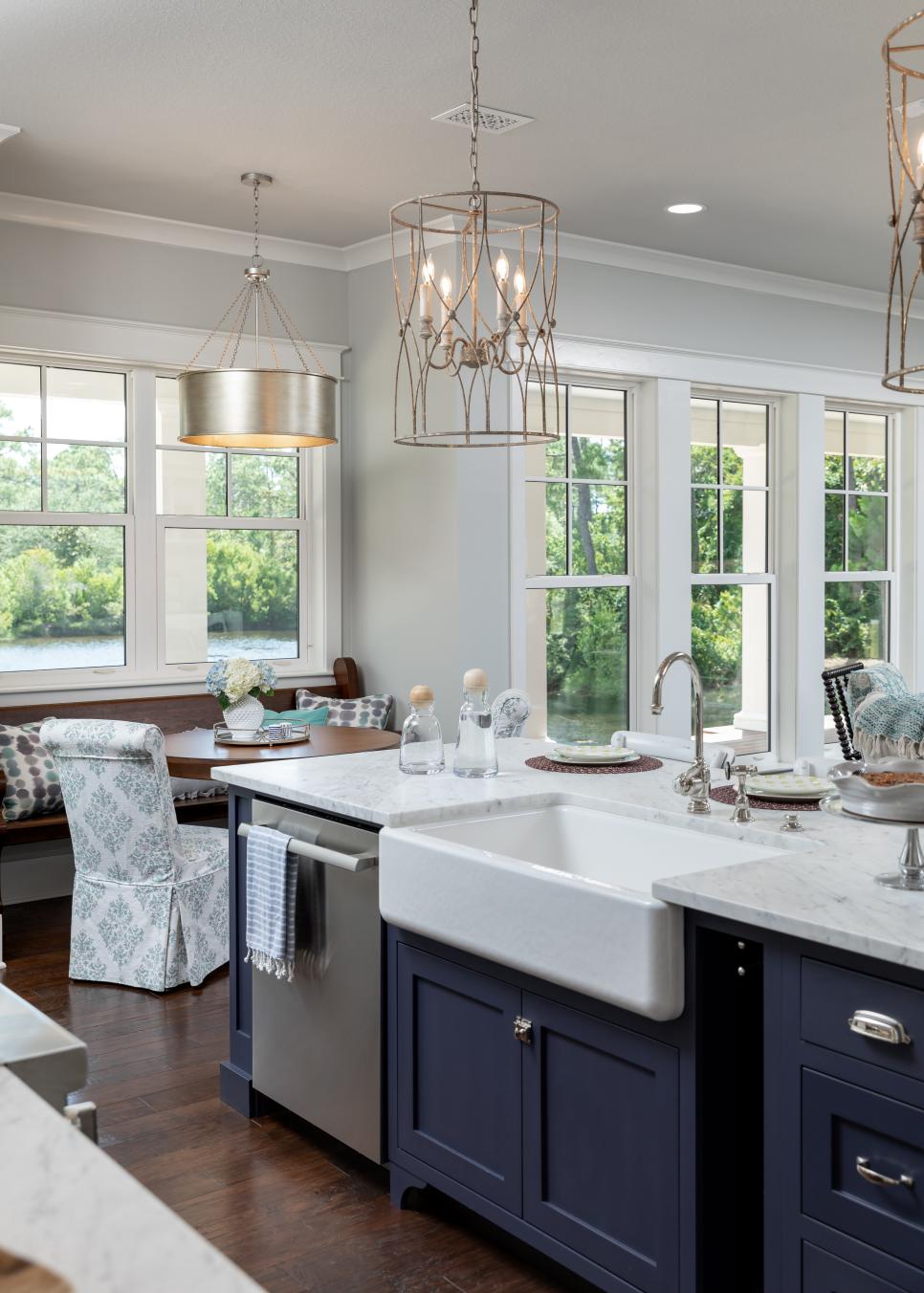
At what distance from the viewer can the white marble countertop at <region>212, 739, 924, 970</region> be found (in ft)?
5.57

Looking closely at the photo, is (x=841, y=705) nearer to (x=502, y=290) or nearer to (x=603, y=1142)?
(x=502, y=290)

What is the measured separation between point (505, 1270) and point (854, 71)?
3.48 meters

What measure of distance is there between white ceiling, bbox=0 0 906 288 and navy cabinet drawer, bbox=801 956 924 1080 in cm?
267

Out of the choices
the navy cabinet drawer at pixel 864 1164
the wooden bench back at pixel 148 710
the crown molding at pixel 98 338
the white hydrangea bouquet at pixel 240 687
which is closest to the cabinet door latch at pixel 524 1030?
the navy cabinet drawer at pixel 864 1164

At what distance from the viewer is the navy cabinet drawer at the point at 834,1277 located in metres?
1.65

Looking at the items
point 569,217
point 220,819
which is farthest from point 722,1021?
point 569,217

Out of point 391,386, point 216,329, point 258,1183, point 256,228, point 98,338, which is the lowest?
point 258,1183

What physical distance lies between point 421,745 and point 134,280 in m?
3.18

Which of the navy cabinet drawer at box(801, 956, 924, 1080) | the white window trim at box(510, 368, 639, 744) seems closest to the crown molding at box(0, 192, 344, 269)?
the white window trim at box(510, 368, 639, 744)

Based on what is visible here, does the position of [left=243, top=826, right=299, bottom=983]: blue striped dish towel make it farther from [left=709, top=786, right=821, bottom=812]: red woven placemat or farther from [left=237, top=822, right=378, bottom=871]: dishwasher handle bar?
[left=709, top=786, right=821, bottom=812]: red woven placemat

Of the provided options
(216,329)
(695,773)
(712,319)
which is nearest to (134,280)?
(216,329)

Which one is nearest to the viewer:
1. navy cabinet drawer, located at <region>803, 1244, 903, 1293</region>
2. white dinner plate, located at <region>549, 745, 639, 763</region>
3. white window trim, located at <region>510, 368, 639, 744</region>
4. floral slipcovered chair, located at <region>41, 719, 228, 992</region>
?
navy cabinet drawer, located at <region>803, 1244, 903, 1293</region>

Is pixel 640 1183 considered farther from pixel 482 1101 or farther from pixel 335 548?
pixel 335 548

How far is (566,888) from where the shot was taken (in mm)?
2020
